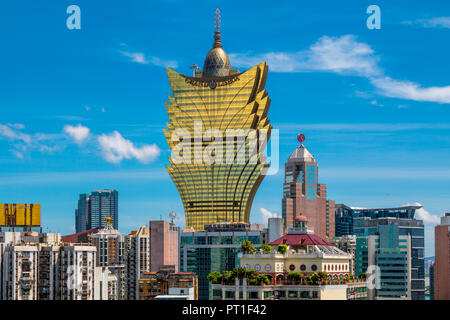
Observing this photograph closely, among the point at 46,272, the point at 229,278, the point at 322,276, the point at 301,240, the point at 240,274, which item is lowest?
the point at 46,272

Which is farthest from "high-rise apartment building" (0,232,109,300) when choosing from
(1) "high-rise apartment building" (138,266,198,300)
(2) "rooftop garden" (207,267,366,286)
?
(2) "rooftop garden" (207,267,366,286)

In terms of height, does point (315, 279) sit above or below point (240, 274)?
below

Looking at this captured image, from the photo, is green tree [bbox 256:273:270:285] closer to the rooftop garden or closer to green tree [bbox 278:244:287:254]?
the rooftop garden

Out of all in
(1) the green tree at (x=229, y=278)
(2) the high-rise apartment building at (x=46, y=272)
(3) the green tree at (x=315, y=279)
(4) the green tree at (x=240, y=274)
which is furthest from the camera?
(2) the high-rise apartment building at (x=46, y=272)

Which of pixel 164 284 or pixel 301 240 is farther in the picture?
pixel 164 284

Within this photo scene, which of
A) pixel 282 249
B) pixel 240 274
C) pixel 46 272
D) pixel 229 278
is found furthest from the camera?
pixel 46 272

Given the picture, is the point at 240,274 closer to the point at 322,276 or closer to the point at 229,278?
the point at 229,278

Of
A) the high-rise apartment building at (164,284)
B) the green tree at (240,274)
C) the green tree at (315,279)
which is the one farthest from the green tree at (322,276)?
the high-rise apartment building at (164,284)

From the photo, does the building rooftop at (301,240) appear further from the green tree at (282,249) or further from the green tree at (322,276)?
the green tree at (322,276)

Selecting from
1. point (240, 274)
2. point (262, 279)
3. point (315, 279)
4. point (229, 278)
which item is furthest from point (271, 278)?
point (315, 279)

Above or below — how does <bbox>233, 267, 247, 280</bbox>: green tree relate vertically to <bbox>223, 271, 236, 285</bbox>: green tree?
above

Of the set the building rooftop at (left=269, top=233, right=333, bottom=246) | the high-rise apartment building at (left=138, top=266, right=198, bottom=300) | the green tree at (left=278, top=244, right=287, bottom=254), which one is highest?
the building rooftop at (left=269, top=233, right=333, bottom=246)

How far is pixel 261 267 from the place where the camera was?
146 metres
